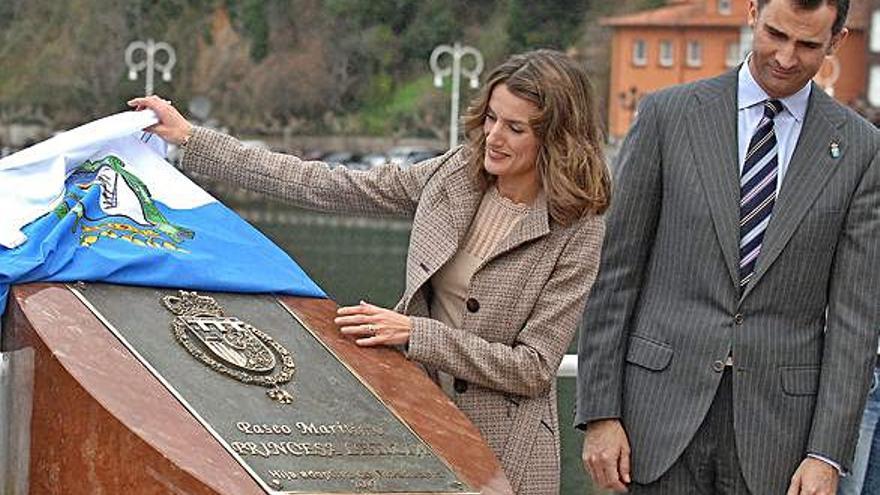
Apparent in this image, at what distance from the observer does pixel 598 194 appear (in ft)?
8.21

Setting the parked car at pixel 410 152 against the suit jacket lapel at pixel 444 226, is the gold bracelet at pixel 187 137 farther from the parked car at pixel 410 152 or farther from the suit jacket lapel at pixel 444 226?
the parked car at pixel 410 152

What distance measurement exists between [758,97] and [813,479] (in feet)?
1.59

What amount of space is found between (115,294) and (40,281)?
0.09 metres

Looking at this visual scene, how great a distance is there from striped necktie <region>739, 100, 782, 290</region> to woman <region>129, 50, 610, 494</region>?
186 millimetres

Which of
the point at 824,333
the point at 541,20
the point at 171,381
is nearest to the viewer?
the point at 171,381

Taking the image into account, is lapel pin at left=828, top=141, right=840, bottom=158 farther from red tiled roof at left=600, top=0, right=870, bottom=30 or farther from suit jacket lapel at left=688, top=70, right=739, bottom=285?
red tiled roof at left=600, top=0, right=870, bottom=30

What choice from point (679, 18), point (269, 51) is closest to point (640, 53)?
point (679, 18)

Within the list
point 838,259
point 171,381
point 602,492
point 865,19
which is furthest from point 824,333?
point 865,19

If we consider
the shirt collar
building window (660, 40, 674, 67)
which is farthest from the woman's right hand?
building window (660, 40, 674, 67)

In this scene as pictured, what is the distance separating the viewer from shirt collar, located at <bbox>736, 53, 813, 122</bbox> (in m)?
2.59

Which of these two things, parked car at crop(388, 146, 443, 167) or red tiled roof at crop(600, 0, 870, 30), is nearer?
parked car at crop(388, 146, 443, 167)

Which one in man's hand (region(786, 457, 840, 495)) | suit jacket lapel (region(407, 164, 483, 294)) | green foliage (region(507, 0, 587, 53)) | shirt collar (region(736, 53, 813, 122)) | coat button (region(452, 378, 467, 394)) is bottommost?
green foliage (region(507, 0, 587, 53))

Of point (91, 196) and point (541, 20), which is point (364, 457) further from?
point (541, 20)

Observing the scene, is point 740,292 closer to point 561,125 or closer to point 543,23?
point 561,125
